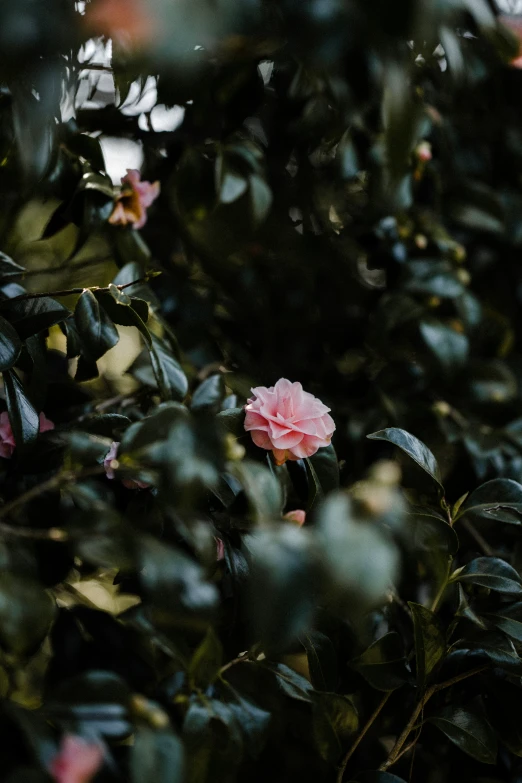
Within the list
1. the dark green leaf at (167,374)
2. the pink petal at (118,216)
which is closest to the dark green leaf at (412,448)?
the dark green leaf at (167,374)

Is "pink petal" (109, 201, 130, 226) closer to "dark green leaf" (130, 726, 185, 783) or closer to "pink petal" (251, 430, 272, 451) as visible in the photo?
"pink petal" (251, 430, 272, 451)

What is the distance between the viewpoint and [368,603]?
39 centimetres

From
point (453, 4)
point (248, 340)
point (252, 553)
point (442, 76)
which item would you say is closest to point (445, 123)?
point (442, 76)

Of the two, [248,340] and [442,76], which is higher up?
[442,76]

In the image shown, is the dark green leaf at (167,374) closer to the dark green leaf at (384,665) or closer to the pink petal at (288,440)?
the pink petal at (288,440)

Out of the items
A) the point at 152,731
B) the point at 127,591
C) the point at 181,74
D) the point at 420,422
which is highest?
the point at 181,74

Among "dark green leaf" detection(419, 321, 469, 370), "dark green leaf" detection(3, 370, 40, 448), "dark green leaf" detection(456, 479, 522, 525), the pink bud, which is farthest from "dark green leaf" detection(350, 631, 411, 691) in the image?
the pink bud

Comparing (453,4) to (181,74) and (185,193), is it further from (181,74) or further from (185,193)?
(185,193)

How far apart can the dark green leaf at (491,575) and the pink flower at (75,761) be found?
42 centimetres

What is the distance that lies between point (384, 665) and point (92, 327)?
458mm

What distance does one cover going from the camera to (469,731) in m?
0.70

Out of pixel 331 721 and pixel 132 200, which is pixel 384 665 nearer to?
pixel 331 721

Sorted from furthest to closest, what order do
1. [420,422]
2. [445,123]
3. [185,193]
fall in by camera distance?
1. [445,123]
2. [420,422]
3. [185,193]

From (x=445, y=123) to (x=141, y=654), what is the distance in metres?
1.10
